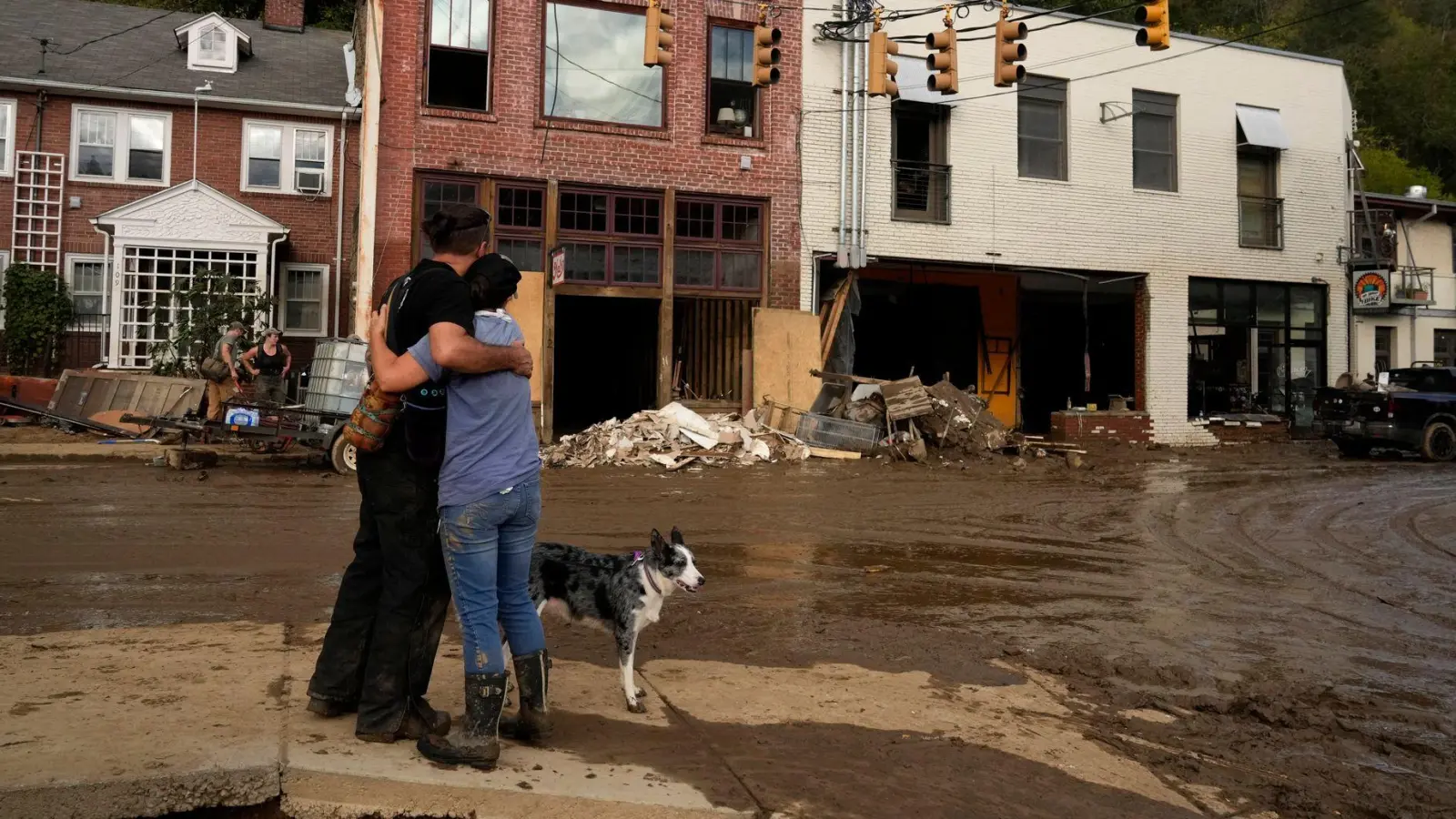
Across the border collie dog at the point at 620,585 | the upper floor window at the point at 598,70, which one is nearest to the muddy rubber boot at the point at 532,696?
the border collie dog at the point at 620,585

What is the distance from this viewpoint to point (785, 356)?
20.4m

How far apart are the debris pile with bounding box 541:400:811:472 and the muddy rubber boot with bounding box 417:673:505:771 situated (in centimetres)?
1261

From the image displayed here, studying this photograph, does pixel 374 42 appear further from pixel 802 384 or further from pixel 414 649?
pixel 414 649

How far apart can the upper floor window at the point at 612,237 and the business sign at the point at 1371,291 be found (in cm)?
1750

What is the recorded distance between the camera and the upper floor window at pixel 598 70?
65.1 feet

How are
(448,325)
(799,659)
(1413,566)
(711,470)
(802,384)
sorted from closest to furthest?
(448,325), (799,659), (1413,566), (711,470), (802,384)

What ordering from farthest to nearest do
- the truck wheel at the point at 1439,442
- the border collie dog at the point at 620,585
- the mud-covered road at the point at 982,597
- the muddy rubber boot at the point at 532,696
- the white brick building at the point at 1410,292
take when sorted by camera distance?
the white brick building at the point at 1410,292
the truck wheel at the point at 1439,442
the border collie dog at the point at 620,585
the mud-covered road at the point at 982,597
the muddy rubber boot at the point at 532,696

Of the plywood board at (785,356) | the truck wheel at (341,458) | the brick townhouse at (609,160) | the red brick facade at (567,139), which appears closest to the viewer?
the truck wheel at (341,458)

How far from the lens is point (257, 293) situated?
2184 cm

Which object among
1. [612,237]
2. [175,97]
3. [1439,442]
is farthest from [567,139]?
[1439,442]

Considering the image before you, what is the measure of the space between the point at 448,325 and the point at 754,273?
57.1 feet

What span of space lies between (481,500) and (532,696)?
2.81 feet

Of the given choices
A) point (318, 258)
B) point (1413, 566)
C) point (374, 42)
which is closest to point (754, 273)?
point (374, 42)

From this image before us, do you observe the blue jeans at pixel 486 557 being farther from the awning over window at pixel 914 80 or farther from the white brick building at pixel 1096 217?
the awning over window at pixel 914 80
